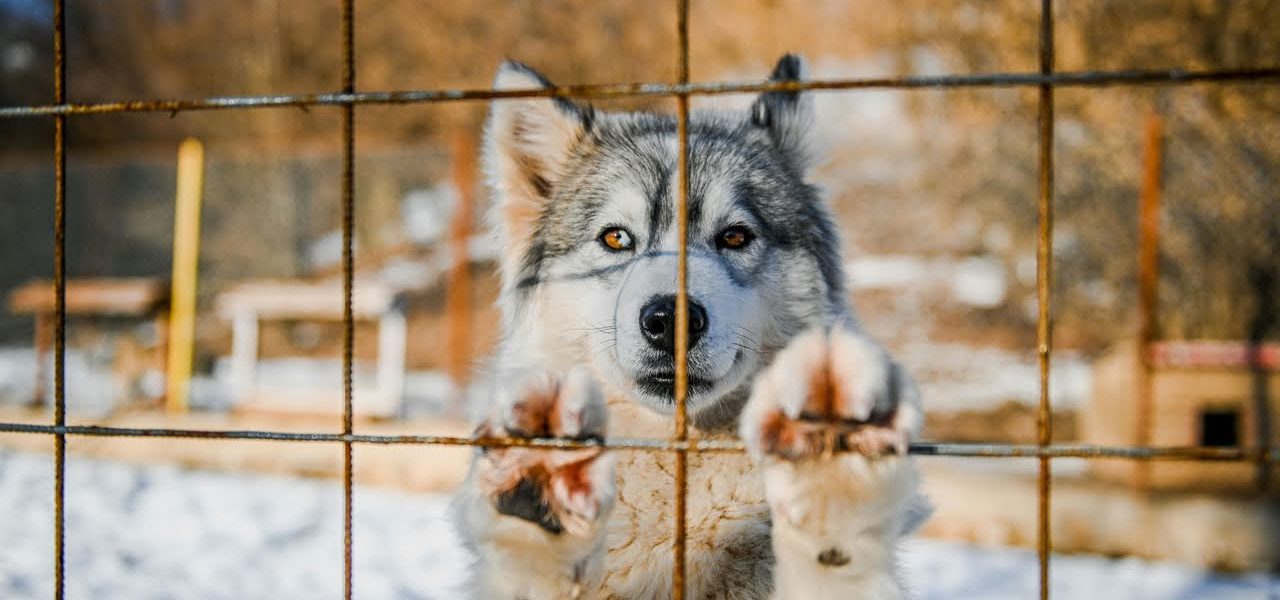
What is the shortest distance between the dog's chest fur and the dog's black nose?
0.25m

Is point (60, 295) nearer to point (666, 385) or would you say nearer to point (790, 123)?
point (666, 385)

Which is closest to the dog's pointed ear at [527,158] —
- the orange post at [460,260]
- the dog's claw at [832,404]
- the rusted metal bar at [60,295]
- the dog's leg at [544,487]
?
the rusted metal bar at [60,295]

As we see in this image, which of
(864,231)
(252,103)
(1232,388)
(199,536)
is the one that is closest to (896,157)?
(864,231)

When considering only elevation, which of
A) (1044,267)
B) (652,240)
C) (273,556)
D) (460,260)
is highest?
(460,260)

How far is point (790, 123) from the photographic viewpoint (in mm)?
2631

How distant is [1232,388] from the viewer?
16.9ft

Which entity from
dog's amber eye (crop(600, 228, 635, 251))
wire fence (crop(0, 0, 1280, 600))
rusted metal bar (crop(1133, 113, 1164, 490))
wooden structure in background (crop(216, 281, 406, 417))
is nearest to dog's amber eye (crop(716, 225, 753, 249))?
dog's amber eye (crop(600, 228, 635, 251))

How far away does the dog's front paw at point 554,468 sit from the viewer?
146 centimetres

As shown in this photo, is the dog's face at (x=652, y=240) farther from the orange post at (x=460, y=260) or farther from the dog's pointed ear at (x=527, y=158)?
the orange post at (x=460, y=260)

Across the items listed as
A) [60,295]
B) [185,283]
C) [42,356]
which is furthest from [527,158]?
[42,356]

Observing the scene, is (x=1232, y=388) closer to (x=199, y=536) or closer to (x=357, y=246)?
(x=199, y=536)

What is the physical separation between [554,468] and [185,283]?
21.3ft

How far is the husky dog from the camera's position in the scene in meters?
1.34

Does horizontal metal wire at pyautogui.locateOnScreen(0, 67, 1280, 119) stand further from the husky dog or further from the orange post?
the orange post
